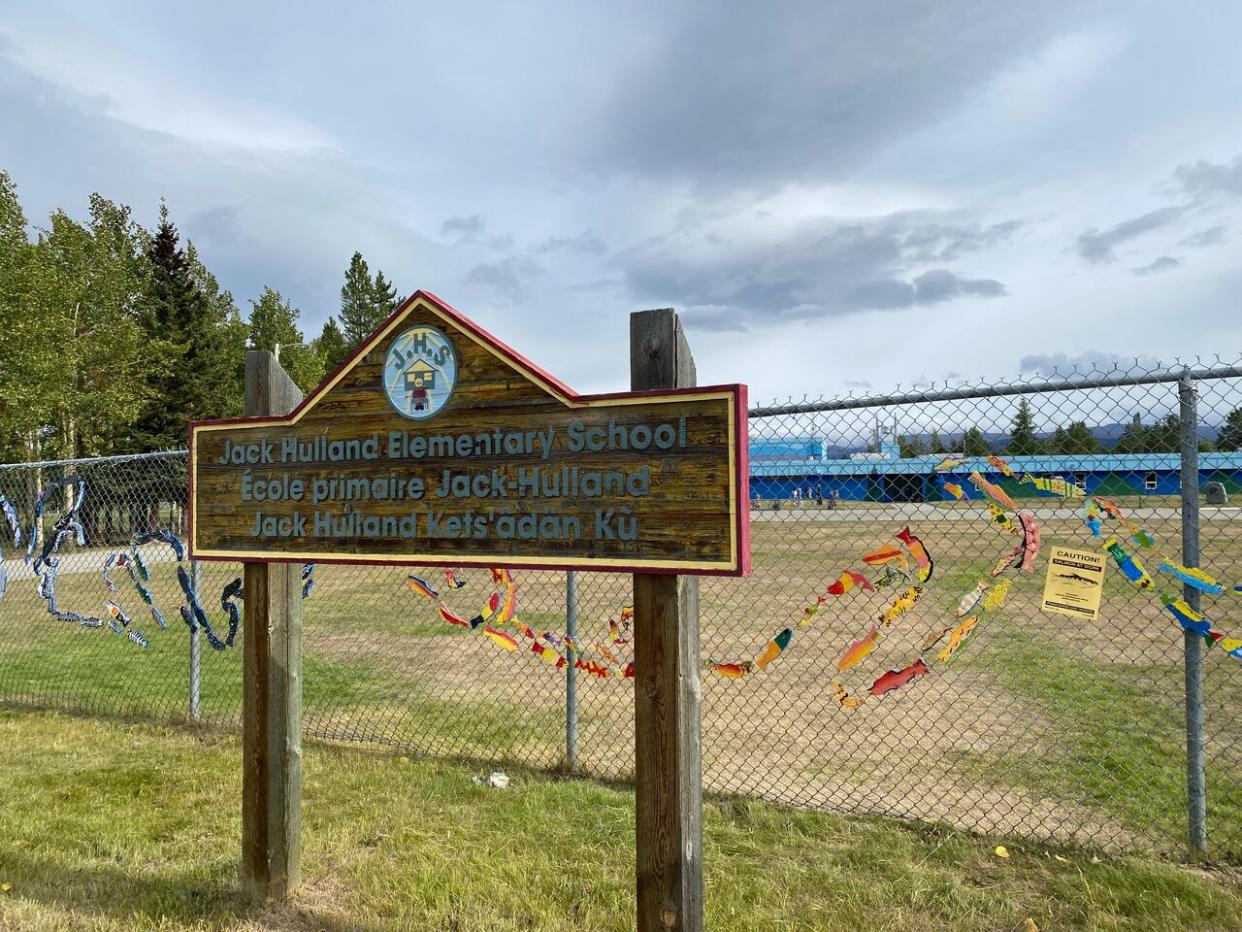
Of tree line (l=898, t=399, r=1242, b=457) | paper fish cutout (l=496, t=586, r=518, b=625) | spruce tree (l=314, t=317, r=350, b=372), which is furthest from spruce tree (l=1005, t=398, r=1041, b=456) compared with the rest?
spruce tree (l=314, t=317, r=350, b=372)

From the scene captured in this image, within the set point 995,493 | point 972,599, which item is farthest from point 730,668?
point 995,493

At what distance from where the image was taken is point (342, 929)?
9.50 feet

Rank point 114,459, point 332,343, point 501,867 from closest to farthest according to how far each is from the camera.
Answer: point 501,867 → point 114,459 → point 332,343

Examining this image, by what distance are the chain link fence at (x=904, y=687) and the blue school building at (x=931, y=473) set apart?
13 mm

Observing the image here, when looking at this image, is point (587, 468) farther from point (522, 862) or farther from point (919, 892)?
point (919, 892)

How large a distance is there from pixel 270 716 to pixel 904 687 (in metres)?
5.03

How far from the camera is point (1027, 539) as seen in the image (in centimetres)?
334

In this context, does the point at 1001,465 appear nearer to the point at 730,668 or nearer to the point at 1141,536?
Answer: the point at 1141,536

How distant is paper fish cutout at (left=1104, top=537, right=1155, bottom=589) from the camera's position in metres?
3.12

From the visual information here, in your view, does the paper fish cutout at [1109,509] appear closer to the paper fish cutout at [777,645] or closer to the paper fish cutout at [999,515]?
the paper fish cutout at [999,515]

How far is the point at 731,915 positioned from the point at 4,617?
35.1 ft

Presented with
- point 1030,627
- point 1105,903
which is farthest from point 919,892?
point 1030,627

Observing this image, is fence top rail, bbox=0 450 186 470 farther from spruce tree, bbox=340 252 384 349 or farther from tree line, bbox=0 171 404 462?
spruce tree, bbox=340 252 384 349

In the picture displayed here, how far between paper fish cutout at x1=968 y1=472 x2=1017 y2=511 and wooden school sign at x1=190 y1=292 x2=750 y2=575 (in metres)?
1.71
